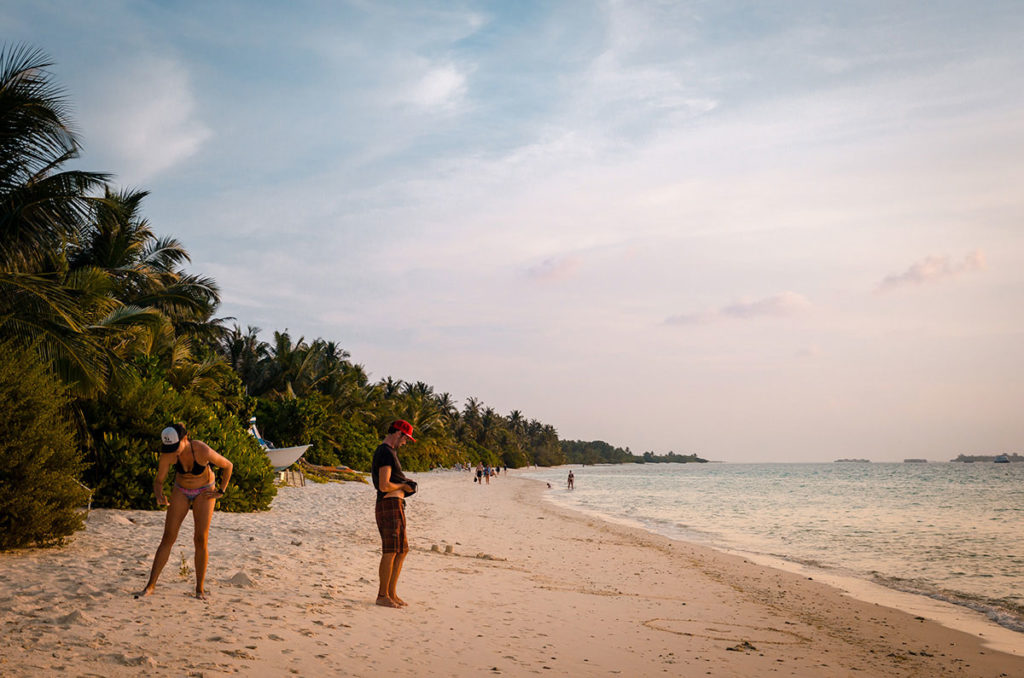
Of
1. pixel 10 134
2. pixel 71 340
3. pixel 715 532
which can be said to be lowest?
pixel 715 532

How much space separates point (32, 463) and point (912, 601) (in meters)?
13.3

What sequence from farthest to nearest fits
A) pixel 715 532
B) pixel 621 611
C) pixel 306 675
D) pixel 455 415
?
pixel 455 415
pixel 715 532
pixel 621 611
pixel 306 675

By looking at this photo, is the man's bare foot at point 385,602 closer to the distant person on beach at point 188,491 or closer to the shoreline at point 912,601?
the distant person on beach at point 188,491

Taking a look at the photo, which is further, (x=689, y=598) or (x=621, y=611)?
(x=689, y=598)

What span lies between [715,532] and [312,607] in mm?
19221

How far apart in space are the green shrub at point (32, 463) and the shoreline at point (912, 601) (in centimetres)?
1150

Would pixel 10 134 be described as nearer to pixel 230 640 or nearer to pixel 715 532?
pixel 230 640

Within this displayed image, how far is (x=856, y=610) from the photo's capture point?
411 inches

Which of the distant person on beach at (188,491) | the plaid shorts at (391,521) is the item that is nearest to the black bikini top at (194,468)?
the distant person on beach at (188,491)

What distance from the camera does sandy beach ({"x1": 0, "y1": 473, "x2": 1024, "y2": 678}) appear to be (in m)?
5.36

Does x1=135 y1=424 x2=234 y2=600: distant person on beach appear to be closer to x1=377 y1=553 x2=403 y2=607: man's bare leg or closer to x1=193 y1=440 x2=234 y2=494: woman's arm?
x1=193 y1=440 x2=234 y2=494: woman's arm

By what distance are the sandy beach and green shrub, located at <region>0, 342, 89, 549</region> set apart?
368mm

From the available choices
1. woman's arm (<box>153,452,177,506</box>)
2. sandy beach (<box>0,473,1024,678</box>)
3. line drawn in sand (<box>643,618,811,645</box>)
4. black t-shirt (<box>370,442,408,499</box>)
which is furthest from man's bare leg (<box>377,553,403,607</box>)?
line drawn in sand (<box>643,618,811,645</box>)

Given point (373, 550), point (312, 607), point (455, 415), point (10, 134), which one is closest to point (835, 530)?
point (373, 550)
